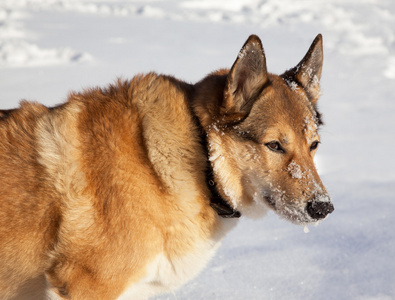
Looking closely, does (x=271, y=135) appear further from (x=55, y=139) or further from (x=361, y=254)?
(x=361, y=254)

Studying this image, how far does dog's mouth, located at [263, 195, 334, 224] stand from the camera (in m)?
2.42

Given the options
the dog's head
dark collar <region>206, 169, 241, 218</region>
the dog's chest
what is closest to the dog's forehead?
the dog's head

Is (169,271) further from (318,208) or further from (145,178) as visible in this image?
(318,208)

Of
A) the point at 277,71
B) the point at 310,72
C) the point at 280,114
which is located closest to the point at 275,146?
the point at 280,114

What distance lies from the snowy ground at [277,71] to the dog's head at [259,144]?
133 cm

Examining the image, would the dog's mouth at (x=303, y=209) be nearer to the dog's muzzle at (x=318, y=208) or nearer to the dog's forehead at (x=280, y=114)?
the dog's muzzle at (x=318, y=208)

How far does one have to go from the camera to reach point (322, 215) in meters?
2.44

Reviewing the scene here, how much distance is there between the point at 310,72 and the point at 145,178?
1444mm

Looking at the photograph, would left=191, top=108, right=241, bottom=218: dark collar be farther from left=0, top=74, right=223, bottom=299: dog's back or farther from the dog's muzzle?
the dog's muzzle

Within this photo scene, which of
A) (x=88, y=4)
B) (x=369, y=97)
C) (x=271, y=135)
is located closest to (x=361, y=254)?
(x=271, y=135)

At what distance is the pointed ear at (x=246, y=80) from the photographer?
242 cm

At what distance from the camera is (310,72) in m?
2.90

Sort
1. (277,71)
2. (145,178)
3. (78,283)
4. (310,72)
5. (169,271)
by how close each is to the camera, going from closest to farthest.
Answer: (78,283) → (145,178) → (169,271) → (310,72) → (277,71)

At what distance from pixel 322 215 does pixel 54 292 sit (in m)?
1.62
